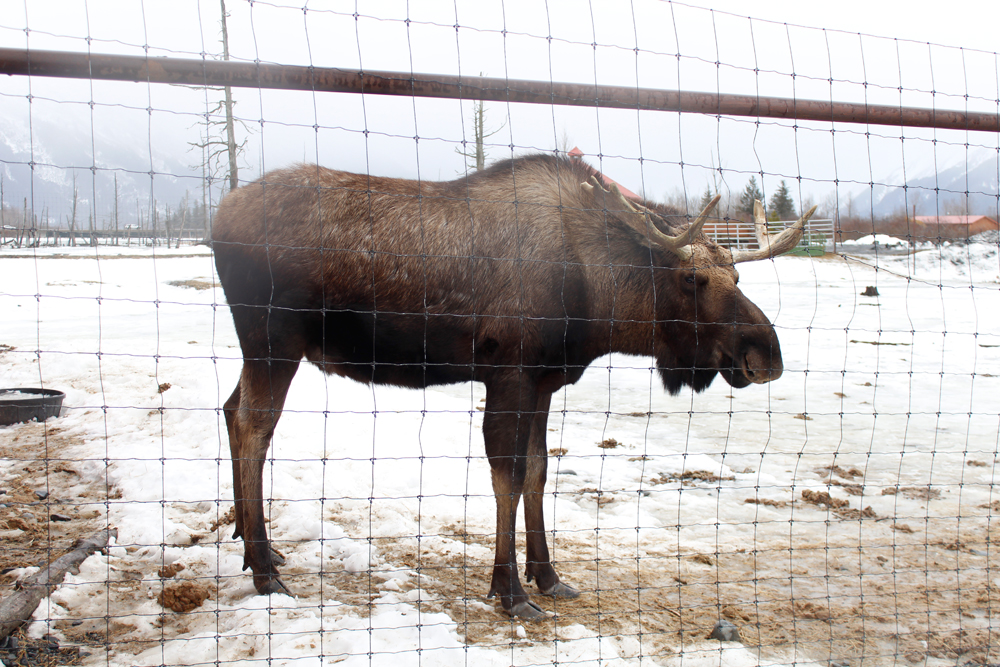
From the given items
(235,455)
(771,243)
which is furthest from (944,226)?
(235,455)

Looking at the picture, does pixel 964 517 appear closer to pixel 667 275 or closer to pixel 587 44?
pixel 667 275

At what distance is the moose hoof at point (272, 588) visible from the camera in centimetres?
390

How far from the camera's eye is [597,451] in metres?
6.82

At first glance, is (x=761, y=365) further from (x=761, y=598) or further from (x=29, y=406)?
(x=29, y=406)

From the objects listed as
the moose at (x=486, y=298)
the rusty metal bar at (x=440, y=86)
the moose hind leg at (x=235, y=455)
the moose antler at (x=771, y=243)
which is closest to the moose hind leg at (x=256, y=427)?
the moose at (x=486, y=298)

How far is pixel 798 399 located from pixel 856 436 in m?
1.61

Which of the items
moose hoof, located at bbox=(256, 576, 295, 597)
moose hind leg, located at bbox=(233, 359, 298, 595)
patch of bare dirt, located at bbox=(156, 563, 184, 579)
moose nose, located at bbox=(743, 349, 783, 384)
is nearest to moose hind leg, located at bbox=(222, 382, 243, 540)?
moose hind leg, located at bbox=(233, 359, 298, 595)

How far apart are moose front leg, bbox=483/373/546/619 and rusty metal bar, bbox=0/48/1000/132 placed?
1.56m

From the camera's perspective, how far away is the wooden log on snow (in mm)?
3172

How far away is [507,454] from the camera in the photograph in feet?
13.4

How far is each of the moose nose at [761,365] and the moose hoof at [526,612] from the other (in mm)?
1786

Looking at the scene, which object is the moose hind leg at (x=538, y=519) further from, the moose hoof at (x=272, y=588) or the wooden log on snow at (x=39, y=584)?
the wooden log on snow at (x=39, y=584)

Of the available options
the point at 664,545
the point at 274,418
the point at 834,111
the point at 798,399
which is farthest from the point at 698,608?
the point at 798,399

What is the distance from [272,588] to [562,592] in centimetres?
166
